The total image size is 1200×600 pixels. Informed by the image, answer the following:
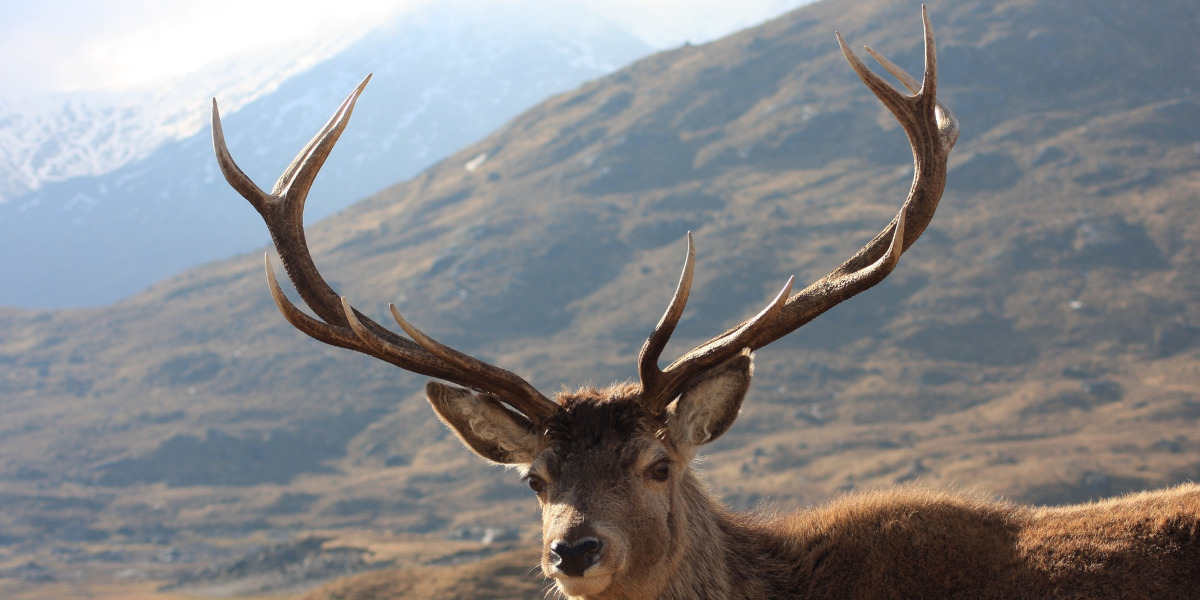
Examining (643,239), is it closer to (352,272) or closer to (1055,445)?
(352,272)

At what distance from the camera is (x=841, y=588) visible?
7.19 metres

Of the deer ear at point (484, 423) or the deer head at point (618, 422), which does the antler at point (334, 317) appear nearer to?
the deer head at point (618, 422)

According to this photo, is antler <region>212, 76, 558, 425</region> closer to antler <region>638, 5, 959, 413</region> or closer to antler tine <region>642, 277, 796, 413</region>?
antler tine <region>642, 277, 796, 413</region>

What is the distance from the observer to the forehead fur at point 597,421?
7.25 m

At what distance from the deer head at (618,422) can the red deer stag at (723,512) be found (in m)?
0.01

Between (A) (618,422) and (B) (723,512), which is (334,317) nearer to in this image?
(A) (618,422)

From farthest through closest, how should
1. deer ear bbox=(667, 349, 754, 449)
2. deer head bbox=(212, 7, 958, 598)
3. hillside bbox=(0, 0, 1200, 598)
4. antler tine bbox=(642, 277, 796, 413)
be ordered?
hillside bbox=(0, 0, 1200, 598) < antler tine bbox=(642, 277, 796, 413) < deer ear bbox=(667, 349, 754, 449) < deer head bbox=(212, 7, 958, 598)

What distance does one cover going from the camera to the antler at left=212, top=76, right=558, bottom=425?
7445mm

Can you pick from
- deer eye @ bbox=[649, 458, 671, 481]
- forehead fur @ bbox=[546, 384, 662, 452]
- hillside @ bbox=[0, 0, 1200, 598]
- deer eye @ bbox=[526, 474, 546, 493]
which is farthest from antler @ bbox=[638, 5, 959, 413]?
hillside @ bbox=[0, 0, 1200, 598]

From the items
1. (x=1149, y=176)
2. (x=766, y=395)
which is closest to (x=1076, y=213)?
(x=1149, y=176)

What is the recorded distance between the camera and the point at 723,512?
800 centimetres

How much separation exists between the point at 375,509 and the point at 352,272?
59.6m

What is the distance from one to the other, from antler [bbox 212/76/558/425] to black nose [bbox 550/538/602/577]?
1132mm

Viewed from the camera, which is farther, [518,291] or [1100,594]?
[518,291]
